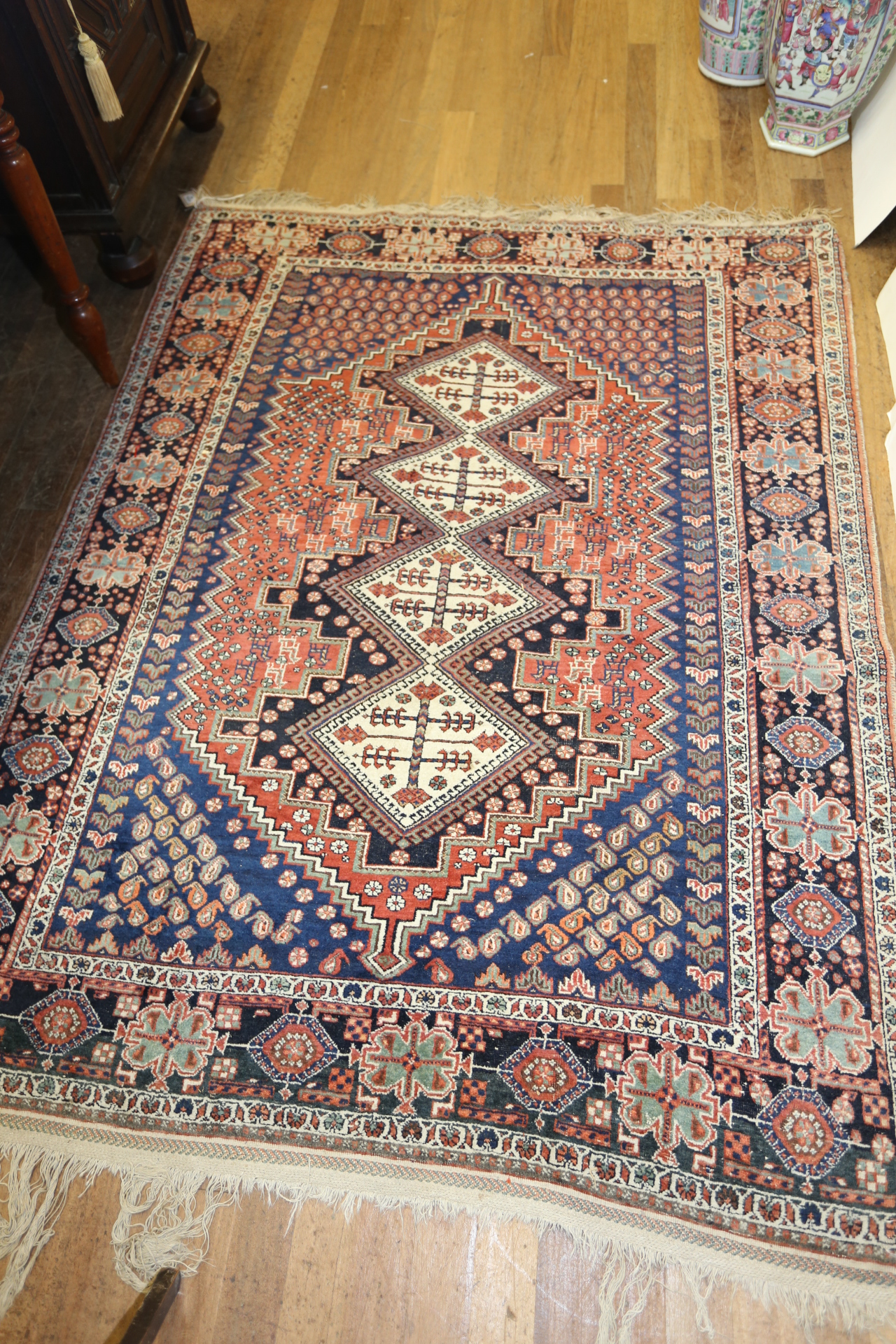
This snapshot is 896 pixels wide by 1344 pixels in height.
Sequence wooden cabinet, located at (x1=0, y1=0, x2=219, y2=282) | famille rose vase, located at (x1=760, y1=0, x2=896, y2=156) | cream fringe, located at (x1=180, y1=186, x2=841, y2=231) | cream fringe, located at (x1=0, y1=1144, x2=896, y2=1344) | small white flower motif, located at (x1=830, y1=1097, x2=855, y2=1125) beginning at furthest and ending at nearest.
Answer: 1. cream fringe, located at (x1=180, y1=186, x2=841, y2=231)
2. famille rose vase, located at (x1=760, y1=0, x2=896, y2=156)
3. wooden cabinet, located at (x1=0, y1=0, x2=219, y2=282)
4. small white flower motif, located at (x1=830, y1=1097, x2=855, y2=1125)
5. cream fringe, located at (x1=0, y1=1144, x2=896, y2=1344)

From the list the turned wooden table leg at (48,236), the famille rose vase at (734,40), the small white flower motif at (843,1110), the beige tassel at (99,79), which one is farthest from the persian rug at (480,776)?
the famille rose vase at (734,40)

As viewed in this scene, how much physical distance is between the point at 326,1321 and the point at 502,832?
0.77 meters

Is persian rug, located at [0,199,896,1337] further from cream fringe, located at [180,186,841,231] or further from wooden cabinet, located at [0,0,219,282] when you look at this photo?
wooden cabinet, located at [0,0,219,282]

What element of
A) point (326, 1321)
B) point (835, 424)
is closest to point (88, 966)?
point (326, 1321)

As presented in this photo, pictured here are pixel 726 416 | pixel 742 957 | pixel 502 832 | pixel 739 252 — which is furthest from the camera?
pixel 739 252

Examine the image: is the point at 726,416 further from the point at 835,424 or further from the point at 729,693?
the point at 729,693

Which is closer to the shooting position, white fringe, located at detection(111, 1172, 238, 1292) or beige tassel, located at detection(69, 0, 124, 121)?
white fringe, located at detection(111, 1172, 238, 1292)

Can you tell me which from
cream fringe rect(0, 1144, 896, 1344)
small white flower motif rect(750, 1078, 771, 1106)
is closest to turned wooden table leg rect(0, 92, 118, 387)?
cream fringe rect(0, 1144, 896, 1344)

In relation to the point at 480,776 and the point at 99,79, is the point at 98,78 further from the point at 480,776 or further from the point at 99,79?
the point at 480,776

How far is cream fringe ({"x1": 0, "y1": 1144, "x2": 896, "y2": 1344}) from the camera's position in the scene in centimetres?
144

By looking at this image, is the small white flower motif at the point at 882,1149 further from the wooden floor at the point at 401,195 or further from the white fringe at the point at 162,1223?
the white fringe at the point at 162,1223

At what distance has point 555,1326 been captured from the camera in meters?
1.45

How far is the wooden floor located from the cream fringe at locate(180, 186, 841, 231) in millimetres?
47

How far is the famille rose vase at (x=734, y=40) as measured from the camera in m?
2.80
